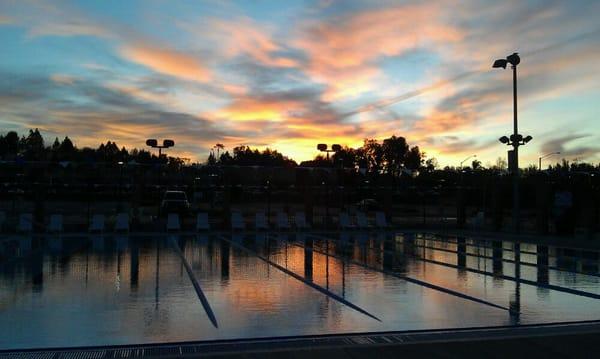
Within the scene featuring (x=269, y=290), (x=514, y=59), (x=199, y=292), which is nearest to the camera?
(x=199, y=292)

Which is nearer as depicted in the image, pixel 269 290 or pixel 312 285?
pixel 269 290

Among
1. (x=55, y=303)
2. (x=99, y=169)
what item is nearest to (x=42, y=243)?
(x=99, y=169)

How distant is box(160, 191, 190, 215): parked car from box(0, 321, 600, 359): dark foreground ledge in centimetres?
2784

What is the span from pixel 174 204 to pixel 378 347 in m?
29.1

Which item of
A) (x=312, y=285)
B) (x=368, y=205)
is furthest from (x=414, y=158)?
(x=312, y=285)

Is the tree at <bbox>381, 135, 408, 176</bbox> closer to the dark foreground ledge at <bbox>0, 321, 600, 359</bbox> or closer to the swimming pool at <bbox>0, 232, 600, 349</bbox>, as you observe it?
the swimming pool at <bbox>0, 232, 600, 349</bbox>

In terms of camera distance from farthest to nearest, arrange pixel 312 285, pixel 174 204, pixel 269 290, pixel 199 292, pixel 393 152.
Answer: pixel 393 152
pixel 174 204
pixel 312 285
pixel 269 290
pixel 199 292

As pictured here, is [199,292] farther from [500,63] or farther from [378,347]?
[500,63]

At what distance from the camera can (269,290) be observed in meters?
11.7

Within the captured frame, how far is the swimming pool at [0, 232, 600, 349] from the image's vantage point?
8.45m

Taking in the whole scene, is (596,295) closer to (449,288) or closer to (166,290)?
(449,288)

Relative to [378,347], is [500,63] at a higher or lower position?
higher

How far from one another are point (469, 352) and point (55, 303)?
6765 millimetres

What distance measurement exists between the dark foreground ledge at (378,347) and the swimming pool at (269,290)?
376 mm
